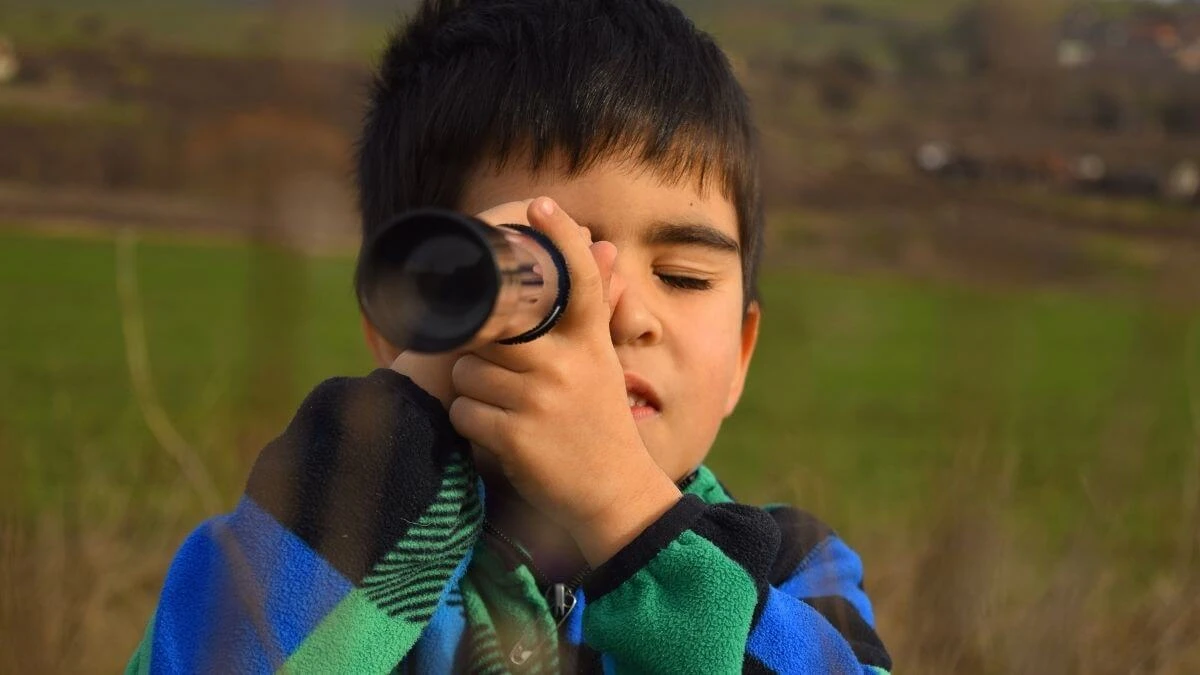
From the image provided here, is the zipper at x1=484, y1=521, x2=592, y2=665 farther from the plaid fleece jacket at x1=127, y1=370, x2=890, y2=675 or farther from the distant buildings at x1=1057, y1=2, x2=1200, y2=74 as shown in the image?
the distant buildings at x1=1057, y1=2, x2=1200, y2=74

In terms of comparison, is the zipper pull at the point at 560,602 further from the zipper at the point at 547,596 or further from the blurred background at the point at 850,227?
the blurred background at the point at 850,227

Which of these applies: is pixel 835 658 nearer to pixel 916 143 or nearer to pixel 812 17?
pixel 812 17

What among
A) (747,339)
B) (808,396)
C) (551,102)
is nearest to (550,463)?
(551,102)

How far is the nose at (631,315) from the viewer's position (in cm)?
102

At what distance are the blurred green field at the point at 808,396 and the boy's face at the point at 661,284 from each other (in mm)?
74

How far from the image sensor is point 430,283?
2.02ft

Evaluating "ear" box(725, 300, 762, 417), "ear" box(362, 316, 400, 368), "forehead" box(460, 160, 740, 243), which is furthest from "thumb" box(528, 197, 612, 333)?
"ear" box(725, 300, 762, 417)

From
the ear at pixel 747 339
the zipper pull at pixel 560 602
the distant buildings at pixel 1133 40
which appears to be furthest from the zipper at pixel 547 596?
the distant buildings at pixel 1133 40

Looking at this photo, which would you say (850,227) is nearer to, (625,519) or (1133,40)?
(1133,40)

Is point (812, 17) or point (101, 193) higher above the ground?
point (812, 17)

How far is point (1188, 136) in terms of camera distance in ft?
5.18

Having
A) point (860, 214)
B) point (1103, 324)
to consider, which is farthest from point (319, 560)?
point (1103, 324)

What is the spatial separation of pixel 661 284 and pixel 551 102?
18 cm

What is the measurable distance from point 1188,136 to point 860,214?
50 centimetres
